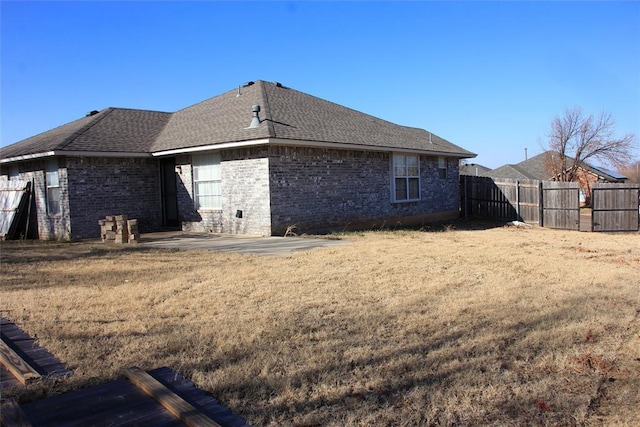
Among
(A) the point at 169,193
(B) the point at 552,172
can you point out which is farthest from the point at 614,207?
(B) the point at 552,172

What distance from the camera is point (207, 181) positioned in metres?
15.5

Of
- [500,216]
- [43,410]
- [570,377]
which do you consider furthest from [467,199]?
[43,410]

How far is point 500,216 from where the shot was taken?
21.0 meters

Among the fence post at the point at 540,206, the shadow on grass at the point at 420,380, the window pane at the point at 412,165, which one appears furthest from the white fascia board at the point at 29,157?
the fence post at the point at 540,206

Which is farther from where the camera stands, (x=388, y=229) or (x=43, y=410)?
(x=388, y=229)

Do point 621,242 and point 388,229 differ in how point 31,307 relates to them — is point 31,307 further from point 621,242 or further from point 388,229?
point 621,242

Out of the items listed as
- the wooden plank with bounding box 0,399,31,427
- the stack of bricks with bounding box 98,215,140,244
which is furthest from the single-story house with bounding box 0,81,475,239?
the wooden plank with bounding box 0,399,31,427

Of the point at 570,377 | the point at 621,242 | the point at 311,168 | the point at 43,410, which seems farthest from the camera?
the point at 311,168

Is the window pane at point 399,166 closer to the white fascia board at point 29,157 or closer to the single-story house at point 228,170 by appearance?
the single-story house at point 228,170

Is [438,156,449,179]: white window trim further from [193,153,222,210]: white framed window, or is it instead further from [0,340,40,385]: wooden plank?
[0,340,40,385]: wooden plank

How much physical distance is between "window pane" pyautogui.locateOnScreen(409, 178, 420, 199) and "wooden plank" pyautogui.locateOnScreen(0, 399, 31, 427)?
681 inches

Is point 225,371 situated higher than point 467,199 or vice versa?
point 467,199

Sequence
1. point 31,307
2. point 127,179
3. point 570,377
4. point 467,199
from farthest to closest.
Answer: point 467,199 → point 127,179 → point 31,307 → point 570,377

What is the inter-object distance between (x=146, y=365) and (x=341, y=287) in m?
3.56
